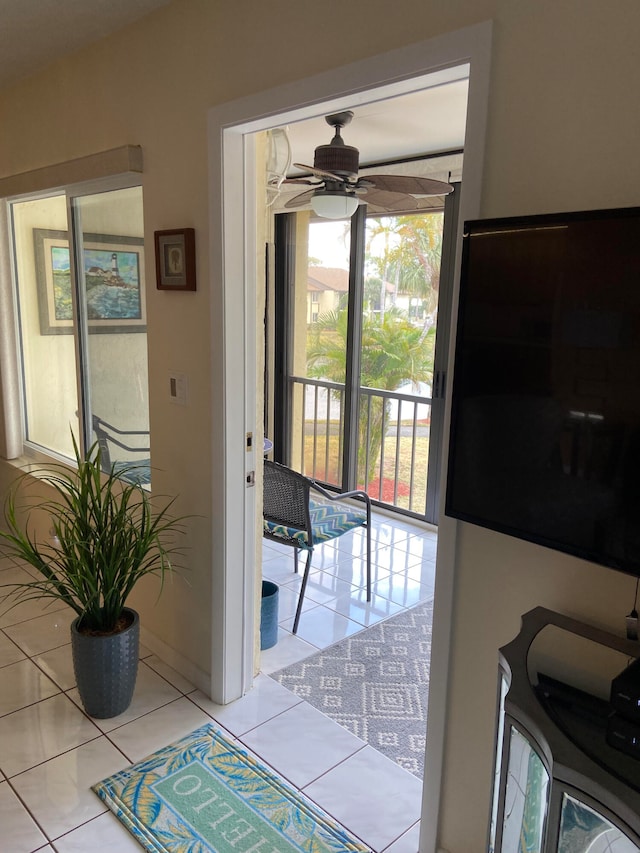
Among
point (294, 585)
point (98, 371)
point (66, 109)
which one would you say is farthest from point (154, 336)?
point (294, 585)

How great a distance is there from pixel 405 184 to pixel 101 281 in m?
1.38

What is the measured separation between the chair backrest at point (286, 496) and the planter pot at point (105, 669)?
0.88 m

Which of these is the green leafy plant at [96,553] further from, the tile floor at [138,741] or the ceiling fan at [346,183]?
the ceiling fan at [346,183]

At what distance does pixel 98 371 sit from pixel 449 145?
240cm

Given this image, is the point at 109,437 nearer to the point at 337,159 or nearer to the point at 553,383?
the point at 337,159

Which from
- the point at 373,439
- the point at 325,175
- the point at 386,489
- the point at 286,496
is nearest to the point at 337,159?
the point at 325,175

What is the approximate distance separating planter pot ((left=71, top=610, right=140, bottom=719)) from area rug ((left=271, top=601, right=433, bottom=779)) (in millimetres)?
606

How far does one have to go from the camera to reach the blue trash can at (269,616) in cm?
269

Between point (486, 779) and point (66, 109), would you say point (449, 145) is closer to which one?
point (66, 109)

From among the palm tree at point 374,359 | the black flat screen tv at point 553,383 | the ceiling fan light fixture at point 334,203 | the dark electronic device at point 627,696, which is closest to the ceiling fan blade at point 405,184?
the ceiling fan light fixture at point 334,203

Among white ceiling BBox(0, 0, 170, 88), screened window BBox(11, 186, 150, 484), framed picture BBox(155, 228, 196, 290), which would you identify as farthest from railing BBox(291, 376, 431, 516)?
white ceiling BBox(0, 0, 170, 88)

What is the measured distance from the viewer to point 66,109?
2604 mm

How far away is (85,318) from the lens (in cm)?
286

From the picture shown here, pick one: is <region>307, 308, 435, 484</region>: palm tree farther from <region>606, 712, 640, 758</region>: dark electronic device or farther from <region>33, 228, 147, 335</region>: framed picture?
<region>606, 712, 640, 758</region>: dark electronic device
